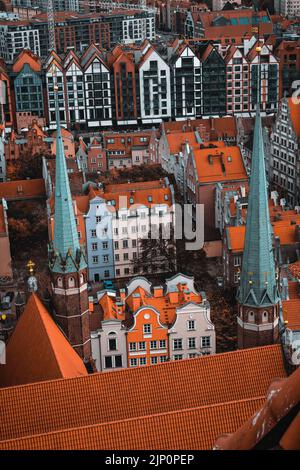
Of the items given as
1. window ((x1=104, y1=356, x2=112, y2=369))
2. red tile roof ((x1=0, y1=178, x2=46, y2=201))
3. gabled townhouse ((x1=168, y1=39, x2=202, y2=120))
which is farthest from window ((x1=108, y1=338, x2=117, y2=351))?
gabled townhouse ((x1=168, y1=39, x2=202, y2=120))

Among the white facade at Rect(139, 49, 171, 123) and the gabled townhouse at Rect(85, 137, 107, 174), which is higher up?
the white facade at Rect(139, 49, 171, 123)

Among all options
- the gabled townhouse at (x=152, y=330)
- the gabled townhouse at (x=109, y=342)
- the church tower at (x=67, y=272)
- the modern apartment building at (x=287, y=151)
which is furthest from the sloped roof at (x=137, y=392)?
the modern apartment building at (x=287, y=151)

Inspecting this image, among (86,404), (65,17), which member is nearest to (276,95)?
(65,17)

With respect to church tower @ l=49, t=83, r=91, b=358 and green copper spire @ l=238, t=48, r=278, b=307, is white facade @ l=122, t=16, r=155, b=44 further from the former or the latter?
green copper spire @ l=238, t=48, r=278, b=307

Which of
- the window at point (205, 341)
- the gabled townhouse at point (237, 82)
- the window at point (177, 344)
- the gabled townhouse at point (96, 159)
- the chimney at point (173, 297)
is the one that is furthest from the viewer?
the gabled townhouse at point (237, 82)

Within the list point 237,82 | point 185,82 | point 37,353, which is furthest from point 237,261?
point 237,82

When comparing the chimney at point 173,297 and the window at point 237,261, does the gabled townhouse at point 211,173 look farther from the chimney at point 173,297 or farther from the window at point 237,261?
the chimney at point 173,297
